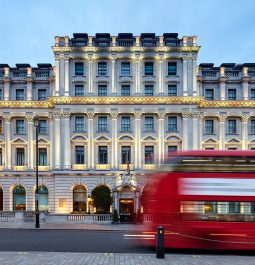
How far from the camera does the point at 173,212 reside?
44.1 feet

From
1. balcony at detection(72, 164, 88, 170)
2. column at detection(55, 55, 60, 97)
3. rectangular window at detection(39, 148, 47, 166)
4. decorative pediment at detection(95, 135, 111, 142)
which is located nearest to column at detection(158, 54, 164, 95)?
decorative pediment at detection(95, 135, 111, 142)

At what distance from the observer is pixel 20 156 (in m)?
43.3

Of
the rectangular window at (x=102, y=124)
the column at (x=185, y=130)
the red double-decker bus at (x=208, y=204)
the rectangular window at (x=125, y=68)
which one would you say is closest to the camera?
the red double-decker bus at (x=208, y=204)

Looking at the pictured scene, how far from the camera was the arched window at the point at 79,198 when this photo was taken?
4156 cm

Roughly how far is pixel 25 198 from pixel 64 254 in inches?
→ 1261

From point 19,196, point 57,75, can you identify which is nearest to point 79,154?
point 19,196

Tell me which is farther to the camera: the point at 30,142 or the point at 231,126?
the point at 231,126

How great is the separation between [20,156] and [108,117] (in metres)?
12.5

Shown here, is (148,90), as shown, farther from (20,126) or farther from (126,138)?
(20,126)

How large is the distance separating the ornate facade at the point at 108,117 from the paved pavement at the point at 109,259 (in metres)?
28.2

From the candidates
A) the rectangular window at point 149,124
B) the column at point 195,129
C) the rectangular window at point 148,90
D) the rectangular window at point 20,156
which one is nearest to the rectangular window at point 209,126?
the column at point 195,129

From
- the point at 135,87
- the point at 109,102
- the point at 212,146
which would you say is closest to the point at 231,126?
the point at 212,146

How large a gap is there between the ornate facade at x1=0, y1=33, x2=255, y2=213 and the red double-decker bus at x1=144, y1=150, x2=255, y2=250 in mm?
27375

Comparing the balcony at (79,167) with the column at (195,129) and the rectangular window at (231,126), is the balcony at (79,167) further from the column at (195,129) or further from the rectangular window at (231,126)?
the rectangular window at (231,126)
